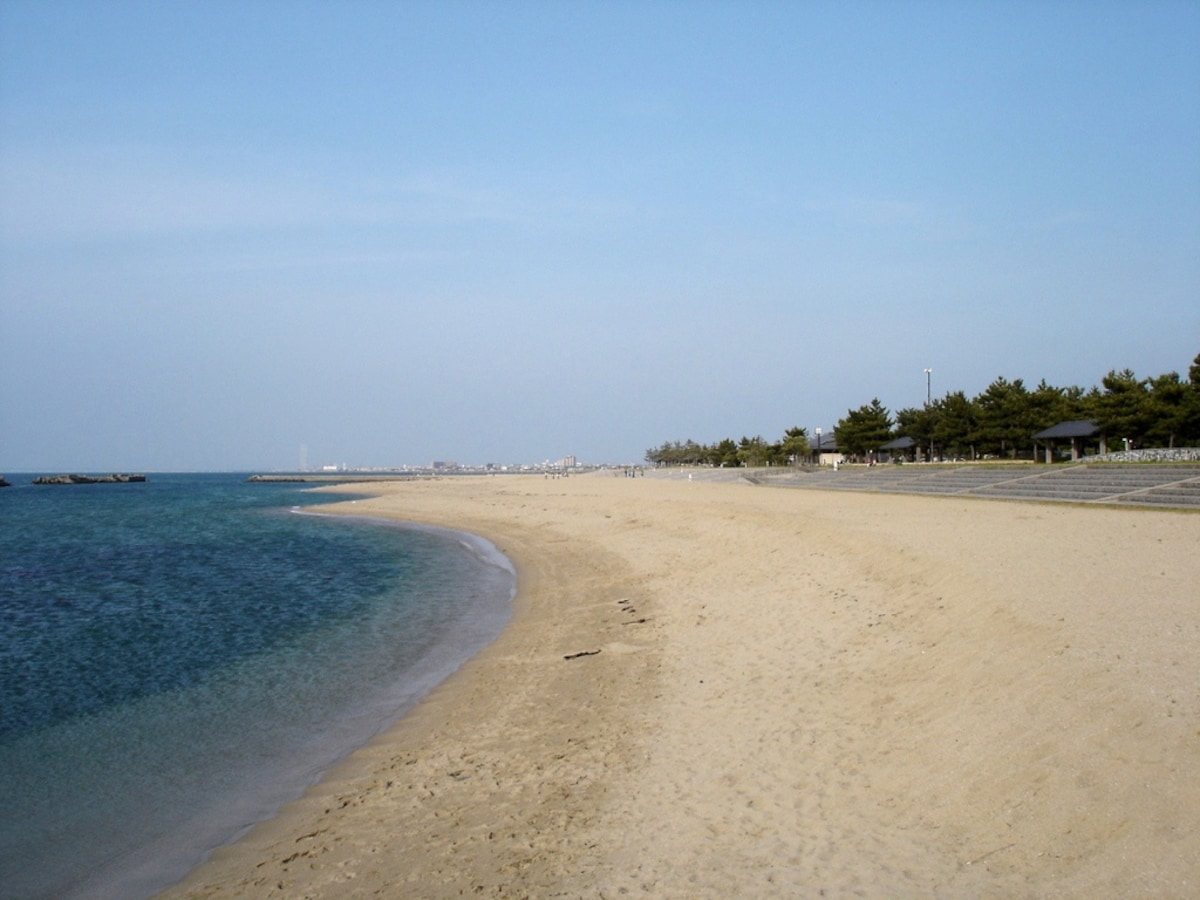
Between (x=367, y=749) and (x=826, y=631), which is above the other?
(x=826, y=631)

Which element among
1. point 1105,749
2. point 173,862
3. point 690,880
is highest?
point 1105,749

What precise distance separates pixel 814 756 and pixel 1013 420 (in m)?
64.8

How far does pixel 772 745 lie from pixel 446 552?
2236 cm

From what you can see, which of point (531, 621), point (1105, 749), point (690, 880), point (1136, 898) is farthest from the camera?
point (531, 621)

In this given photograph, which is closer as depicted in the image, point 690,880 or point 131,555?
point 690,880

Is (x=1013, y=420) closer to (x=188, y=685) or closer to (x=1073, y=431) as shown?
(x=1073, y=431)

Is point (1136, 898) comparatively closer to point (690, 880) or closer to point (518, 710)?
point (690, 880)

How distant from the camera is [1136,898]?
4.14 m

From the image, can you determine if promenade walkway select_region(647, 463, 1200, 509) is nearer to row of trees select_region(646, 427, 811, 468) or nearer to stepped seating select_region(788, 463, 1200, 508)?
stepped seating select_region(788, 463, 1200, 508)

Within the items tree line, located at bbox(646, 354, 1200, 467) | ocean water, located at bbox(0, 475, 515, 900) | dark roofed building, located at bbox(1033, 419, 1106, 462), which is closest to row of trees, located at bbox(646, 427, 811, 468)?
tree line, located at bbox(646, 354, 1200, 467)

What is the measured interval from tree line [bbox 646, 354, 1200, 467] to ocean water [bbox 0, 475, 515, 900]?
4522 centimetres

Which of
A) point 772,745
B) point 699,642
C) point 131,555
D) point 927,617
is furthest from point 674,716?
point 131,555

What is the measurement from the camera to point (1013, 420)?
208 feet

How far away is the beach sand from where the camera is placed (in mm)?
4941
